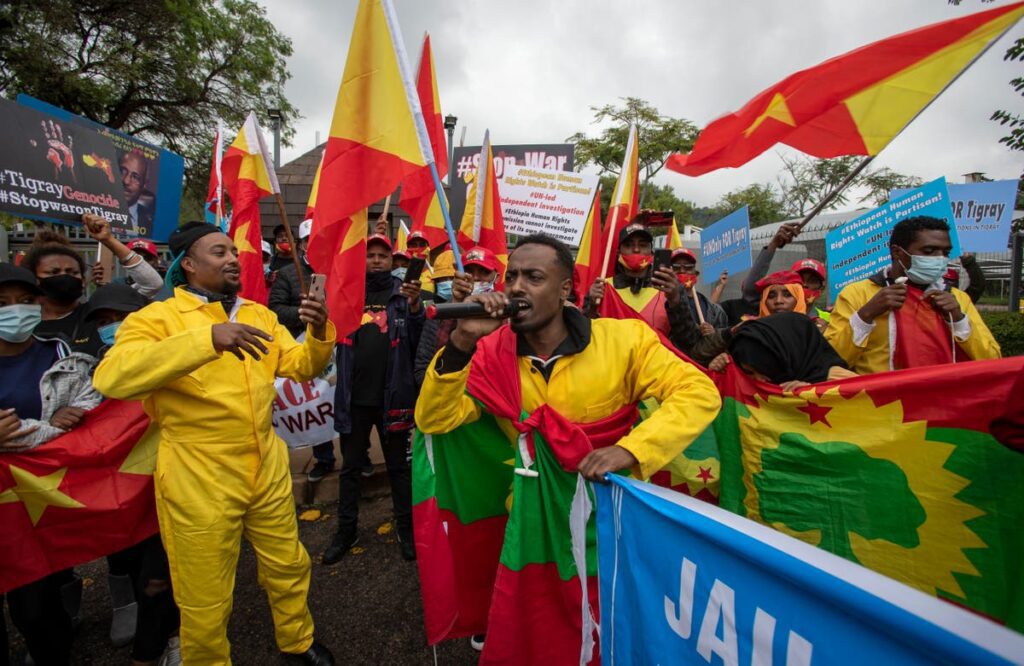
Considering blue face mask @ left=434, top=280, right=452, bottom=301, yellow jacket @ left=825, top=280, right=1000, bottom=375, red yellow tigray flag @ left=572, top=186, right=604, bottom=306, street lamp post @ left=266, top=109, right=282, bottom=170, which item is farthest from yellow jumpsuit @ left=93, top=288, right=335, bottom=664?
street lamp post @ left=266, top=109, right=282, bottom=170

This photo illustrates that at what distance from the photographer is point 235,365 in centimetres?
248

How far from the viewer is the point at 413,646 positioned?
287cm

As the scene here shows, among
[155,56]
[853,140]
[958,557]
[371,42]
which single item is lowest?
[958,557]

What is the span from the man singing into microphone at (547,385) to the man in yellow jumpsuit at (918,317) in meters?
1.53

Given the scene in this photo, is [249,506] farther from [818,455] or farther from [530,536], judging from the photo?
[818,455]

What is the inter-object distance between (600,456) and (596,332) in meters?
0.64

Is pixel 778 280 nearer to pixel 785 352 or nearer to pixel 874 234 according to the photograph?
pixel 874 234

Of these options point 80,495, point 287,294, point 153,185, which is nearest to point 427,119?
point 287,294

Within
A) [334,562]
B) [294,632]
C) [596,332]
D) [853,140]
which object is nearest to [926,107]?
[853,140]

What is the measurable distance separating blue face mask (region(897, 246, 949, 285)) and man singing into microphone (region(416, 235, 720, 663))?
5.73 ft

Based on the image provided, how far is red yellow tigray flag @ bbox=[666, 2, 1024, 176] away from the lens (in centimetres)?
234

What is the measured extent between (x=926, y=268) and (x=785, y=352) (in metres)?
1.18

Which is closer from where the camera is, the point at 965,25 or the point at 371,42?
the point at 965,25

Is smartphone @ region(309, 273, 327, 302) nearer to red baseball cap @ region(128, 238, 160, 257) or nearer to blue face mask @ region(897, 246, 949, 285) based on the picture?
blue face mask @ region(897, 246, 949, 285)
